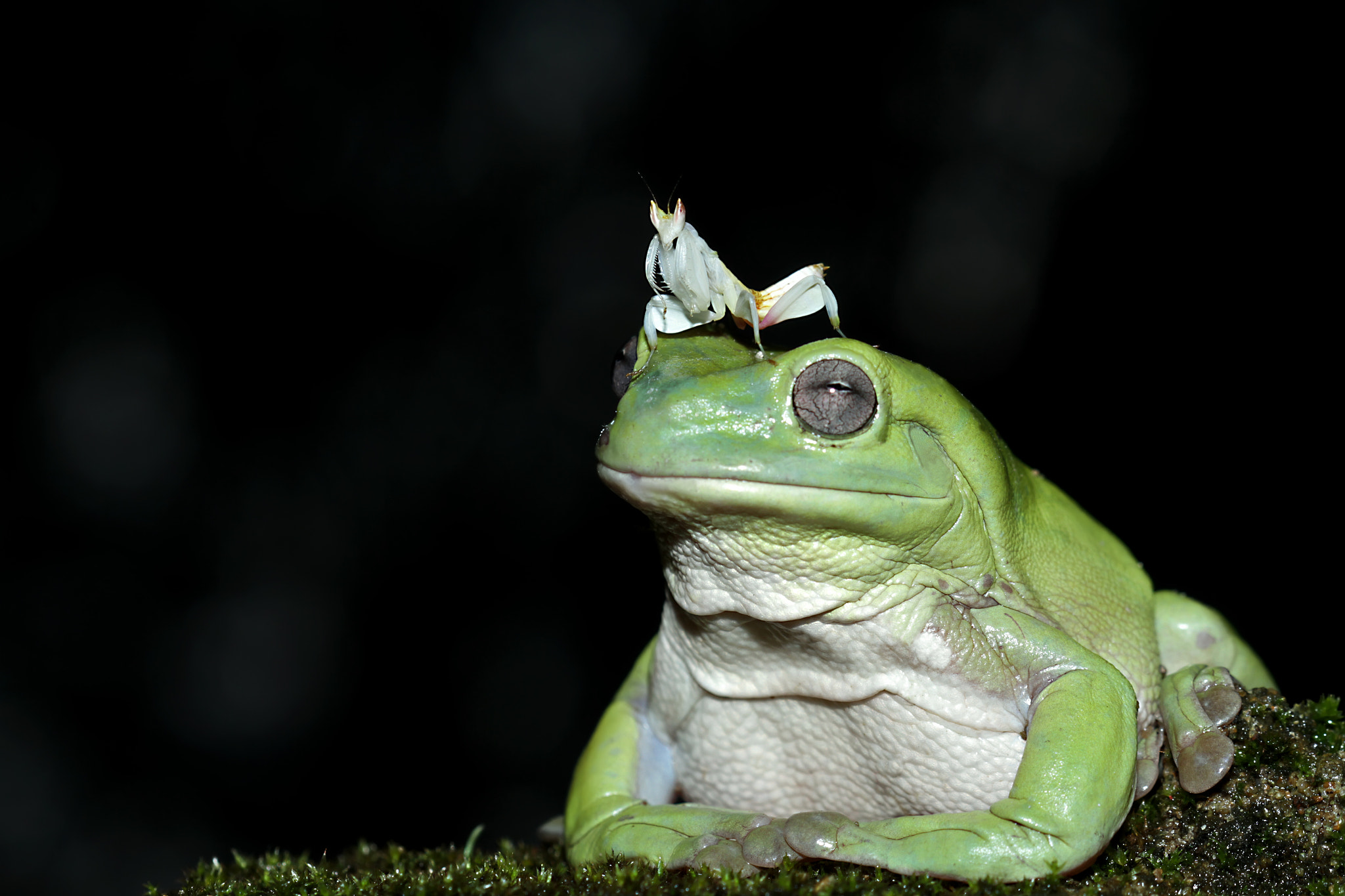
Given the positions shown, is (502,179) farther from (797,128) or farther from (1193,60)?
(1193,60)

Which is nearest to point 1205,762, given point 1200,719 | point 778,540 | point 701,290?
point 1200,719

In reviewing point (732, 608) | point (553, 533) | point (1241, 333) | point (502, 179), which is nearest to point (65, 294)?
point (502, 179)

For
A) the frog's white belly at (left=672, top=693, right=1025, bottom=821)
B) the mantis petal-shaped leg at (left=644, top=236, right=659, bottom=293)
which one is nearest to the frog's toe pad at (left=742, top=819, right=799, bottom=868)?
the frog's white belly at (left=672, top=693, right=1025, bottom=821)

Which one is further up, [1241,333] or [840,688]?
[1241,333]

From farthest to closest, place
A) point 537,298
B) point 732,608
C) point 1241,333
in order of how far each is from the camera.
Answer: point 537,298 → point 1241,333 → point 732,608

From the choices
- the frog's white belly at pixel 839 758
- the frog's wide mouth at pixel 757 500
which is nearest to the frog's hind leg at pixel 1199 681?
the frog's white belly at pixel 839 758

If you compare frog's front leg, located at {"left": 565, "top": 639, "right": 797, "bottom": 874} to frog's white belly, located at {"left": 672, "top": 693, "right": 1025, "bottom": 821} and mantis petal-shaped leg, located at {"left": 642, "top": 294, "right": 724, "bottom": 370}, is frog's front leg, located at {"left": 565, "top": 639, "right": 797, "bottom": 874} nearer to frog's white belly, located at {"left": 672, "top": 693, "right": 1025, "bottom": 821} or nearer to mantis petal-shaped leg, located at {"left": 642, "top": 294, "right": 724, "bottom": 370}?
frog's white belly, located at {"left": 672, "top": 693, "right": 1025, "bottom": 821}

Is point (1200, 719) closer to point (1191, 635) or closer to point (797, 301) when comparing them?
point (1191, 635)
